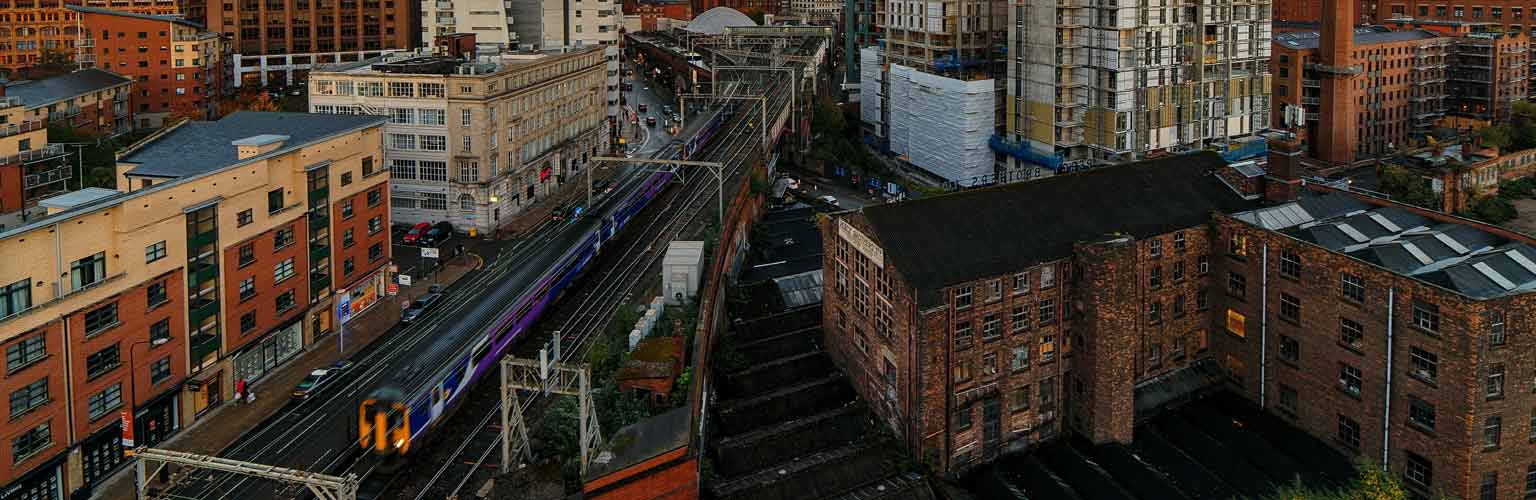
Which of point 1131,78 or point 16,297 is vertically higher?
point 1131,78

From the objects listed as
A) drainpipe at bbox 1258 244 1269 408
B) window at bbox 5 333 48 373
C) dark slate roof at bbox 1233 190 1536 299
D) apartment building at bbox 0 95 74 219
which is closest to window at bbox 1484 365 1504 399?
dark slate roof at bbox 1233 190 1536 299

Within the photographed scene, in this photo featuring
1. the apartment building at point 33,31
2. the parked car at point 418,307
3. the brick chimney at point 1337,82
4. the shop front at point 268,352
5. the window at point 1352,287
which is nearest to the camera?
the window at point 1352,287

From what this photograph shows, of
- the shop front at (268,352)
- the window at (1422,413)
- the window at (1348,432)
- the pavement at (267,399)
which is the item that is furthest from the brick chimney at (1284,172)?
the shop front at (268,352)

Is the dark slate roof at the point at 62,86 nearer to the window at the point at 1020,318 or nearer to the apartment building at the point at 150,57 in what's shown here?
the apartment building at the point at 150,57

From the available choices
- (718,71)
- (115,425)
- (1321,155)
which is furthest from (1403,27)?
(115,425)

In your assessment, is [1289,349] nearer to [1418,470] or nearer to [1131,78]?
[1418,470]

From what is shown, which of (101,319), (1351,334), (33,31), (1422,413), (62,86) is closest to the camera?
(1422,413)

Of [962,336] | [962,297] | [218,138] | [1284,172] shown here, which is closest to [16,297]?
[218,138]
